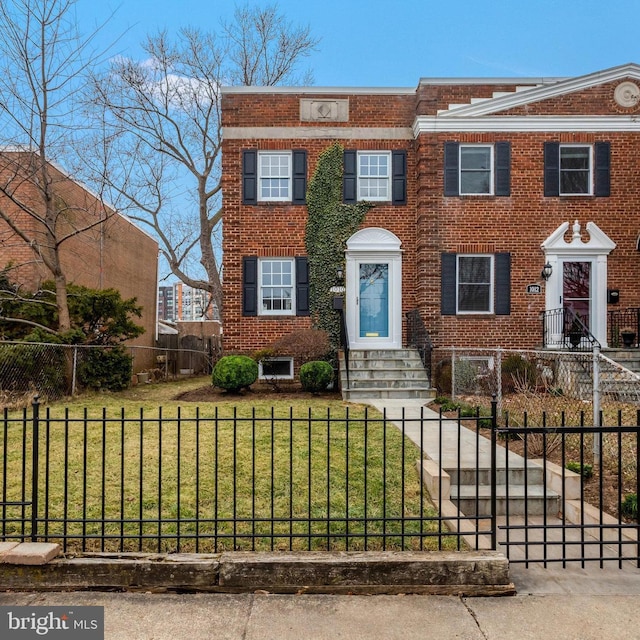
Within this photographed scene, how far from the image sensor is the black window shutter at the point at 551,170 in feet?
45.6

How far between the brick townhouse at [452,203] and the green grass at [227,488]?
21.0ft

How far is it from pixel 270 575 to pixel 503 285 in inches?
458

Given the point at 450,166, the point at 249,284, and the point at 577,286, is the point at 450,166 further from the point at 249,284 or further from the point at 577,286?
the point at 249,284

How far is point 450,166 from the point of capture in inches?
546

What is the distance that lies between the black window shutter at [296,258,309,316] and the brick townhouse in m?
0.04

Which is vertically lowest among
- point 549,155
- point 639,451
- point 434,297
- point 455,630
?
point 455,630

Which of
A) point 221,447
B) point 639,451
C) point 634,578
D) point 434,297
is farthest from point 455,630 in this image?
point 434,297

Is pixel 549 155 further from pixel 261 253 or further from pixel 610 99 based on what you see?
pixel 261 253

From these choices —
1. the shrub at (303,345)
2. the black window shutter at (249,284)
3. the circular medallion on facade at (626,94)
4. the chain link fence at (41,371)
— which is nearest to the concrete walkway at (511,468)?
the shrub at (303,345)

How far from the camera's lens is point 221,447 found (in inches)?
268

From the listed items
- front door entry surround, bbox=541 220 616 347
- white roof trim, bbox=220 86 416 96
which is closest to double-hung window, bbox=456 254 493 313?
front door entry surround, bbox=541 220 616 347

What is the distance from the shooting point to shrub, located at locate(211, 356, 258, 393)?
39.5 feet

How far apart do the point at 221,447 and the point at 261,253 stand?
835 centimetres

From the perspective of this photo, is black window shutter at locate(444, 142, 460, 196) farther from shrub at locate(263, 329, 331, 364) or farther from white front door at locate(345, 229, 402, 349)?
shrub at locate(263, 329, 331, 364)
